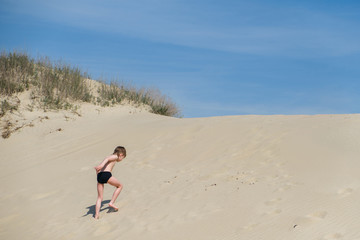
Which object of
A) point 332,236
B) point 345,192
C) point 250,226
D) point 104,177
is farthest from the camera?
point 104,177

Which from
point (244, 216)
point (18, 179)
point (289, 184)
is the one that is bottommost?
point (18, 179)

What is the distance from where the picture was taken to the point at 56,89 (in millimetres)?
19078

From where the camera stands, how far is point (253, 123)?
39.8 ft

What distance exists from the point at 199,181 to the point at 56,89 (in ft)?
40.0

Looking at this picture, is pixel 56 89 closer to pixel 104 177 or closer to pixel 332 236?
pixel 104 177

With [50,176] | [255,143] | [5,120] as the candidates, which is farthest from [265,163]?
[5,120]

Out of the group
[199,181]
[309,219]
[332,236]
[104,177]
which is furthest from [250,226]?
[104,177]

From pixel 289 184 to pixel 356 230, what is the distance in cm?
213

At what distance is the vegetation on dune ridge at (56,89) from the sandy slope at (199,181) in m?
3.81

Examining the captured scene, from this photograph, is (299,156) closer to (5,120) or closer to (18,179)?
(18,179)

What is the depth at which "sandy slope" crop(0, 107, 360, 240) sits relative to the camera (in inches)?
244

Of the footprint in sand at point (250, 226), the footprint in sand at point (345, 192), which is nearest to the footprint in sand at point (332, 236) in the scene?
the footprint in sand at point (250, 226)

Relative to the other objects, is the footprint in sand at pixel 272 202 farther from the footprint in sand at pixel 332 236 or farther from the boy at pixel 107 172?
the boy at pixel 107 172

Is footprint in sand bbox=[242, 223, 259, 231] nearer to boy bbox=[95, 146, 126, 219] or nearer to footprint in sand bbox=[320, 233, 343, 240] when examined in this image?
footprint in sand bbox=[320, 233, 343, 240]
